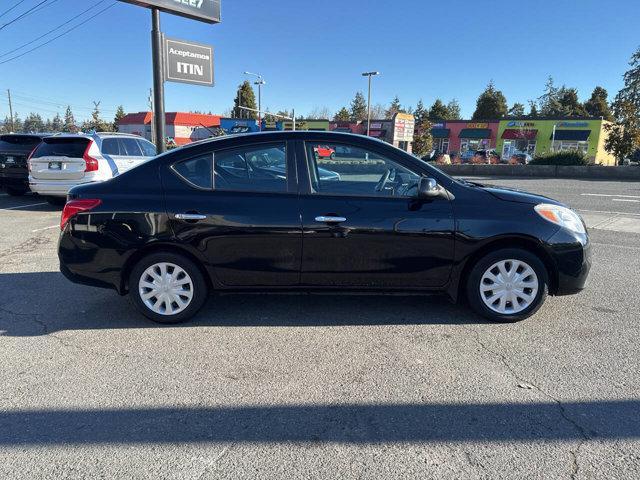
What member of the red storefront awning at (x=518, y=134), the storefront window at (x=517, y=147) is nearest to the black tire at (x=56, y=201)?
the storefront window at (x=517, y=147)

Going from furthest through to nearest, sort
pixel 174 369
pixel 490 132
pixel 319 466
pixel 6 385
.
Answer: pixel 490 132, pixel 174 369, pixel 6 385, pixel 319 466

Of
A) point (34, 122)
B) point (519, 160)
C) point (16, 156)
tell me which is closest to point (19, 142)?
point (16, 156)

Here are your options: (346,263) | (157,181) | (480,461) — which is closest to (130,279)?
(157,181)

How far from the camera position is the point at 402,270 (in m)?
4.07

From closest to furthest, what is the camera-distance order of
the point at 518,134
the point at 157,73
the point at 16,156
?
the point at 157,73 → the point at 16,156 → the point at 518,134

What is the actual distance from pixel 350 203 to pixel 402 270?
2.46ft

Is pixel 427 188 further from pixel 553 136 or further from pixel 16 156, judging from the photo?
pixel 553 136

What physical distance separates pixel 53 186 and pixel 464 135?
183 ft

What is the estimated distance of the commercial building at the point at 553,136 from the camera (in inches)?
1881

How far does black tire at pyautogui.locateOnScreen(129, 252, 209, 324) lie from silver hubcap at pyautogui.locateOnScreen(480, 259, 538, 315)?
2.52 meters

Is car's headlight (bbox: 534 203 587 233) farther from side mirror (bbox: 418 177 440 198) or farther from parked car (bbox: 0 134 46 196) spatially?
parked car (bbox: 0 134 46 196)

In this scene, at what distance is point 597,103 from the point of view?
3041 inches

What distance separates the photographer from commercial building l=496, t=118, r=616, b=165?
47781 mm

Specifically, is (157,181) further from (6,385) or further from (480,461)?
(480,461)
